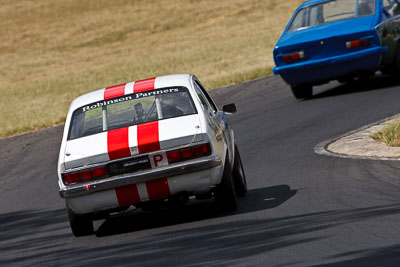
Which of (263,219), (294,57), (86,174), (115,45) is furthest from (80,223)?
(115,45)

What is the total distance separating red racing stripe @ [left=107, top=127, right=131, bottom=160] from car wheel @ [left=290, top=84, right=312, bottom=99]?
9.13m

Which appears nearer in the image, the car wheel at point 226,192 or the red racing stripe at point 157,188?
the red racing stripe at point 157,188

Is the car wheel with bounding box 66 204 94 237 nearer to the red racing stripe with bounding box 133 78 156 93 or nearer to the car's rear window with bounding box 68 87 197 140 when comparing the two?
the car's rear window with bounding box 68 87 197 140

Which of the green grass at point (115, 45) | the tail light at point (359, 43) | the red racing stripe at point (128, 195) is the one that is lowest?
the green grass at point (115, 45)

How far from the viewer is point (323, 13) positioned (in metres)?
17.1

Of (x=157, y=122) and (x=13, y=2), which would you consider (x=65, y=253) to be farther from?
(x=13, y=2)

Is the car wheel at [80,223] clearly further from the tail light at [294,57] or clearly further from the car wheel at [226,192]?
the tail light at [294,57]

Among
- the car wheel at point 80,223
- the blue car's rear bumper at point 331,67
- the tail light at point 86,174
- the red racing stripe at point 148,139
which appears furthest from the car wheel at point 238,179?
the blue car's rear bumper at point 331,67

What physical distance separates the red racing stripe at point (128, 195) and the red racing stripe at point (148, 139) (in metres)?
0.32

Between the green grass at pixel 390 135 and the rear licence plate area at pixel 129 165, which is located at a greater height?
the rear licence plate area at pixel 129 165

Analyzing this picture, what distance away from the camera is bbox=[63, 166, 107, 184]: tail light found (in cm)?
812

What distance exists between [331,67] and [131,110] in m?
7.72

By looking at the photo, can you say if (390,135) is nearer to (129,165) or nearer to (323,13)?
(129,165)

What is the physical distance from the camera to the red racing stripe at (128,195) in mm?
8109
